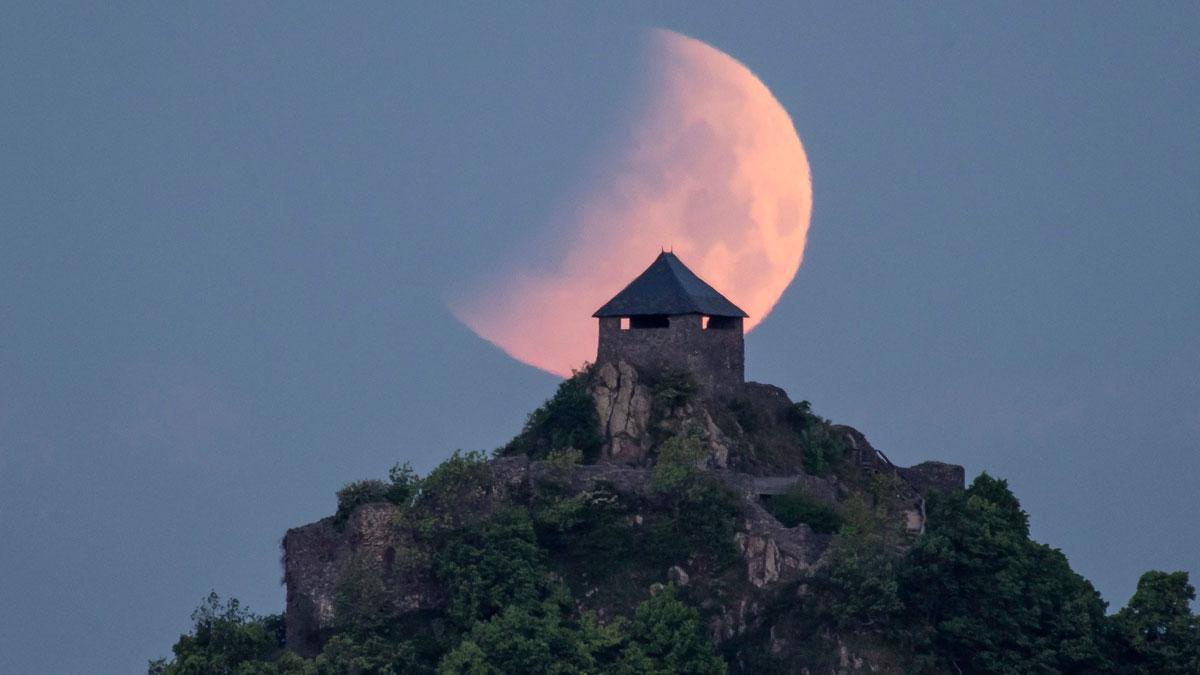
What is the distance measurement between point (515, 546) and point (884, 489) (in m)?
14.8

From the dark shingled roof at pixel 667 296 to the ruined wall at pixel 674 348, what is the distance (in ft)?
1.13

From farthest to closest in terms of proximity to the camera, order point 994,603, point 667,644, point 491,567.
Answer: point 491,567 → point 994,603 → point 667,644

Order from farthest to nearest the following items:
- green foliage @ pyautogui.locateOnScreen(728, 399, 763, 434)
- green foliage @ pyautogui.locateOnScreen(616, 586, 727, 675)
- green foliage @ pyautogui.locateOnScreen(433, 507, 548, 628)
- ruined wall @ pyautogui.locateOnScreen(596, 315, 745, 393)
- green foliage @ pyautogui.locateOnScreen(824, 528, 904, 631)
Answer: green foliage @ pyautogui.locateOnScreen(728, 399, 763, 434), ruined wall @ pyautogui.locateOnScreen(596, 315, 745, 393), green foliage @ pyautogui.locateOnScreen(433, 507, 548, 628), green foliage @ pyautogui.locateOnScreen(824, 528, 904, 631), green foliage @ pyautogui.locateOnScreen(616, 586, 727, 675)

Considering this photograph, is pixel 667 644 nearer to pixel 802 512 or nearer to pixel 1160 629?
pixel 802 512

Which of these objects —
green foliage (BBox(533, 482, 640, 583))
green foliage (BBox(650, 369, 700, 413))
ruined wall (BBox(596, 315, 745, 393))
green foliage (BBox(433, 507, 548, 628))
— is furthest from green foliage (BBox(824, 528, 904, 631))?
ruined wall (BBox(596, 315, 745, 393))

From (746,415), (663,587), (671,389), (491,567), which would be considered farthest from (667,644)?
(746,415)

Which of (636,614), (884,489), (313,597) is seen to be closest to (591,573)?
(636,614)

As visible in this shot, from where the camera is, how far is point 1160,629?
238 feet

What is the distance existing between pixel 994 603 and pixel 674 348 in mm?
13766

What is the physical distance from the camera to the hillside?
234 feet

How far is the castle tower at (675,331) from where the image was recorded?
8056 cm

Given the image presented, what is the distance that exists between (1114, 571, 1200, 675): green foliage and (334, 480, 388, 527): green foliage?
21.0 meters

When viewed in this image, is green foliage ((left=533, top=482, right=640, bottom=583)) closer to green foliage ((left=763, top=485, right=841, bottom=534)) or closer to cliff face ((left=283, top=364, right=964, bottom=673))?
cliff face ((left=283, top=364, right=964, bottom=673))

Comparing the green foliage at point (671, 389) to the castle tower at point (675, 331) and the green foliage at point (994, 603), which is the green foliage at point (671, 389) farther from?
the green foliage at point (994, 603)
